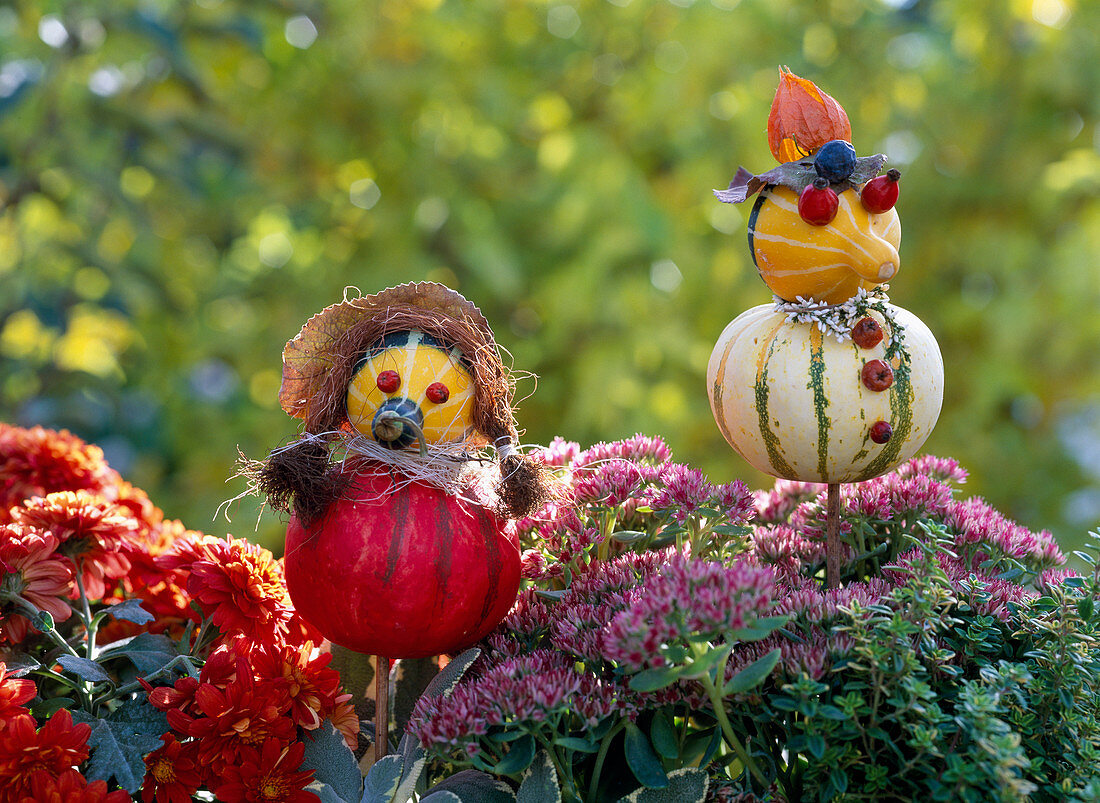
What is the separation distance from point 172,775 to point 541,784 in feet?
1.26

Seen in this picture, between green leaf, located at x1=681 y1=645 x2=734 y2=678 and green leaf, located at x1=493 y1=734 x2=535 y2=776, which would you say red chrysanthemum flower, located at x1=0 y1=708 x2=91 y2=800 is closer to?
green leaf, located at x1=493 y1=734 x2=535 y2=776

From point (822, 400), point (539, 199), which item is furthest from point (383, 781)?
point (539, 199)

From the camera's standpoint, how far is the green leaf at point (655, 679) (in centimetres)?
69

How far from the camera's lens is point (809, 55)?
411 cm

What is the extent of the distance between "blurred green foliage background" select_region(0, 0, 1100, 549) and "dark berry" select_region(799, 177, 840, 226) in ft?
8.20

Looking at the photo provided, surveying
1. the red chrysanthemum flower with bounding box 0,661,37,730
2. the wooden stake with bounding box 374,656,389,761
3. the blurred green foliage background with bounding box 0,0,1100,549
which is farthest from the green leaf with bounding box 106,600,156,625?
the blurred green foliage background with bounding box 0,0,1100,549

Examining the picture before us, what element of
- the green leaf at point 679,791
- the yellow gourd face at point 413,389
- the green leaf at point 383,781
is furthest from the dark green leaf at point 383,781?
the yellow gourd face at point 413,389

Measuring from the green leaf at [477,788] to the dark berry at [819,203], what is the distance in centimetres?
68

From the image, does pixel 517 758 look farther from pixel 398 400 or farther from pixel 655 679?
pixel 398 400

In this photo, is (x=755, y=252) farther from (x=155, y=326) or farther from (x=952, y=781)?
(x=155, y=326)

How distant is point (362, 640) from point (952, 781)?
58 cm

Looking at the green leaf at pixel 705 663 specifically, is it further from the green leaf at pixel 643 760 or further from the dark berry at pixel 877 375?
the dark berry at pixel 877 375

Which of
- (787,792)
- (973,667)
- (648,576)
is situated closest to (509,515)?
(648,576)

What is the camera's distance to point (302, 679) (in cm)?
91
